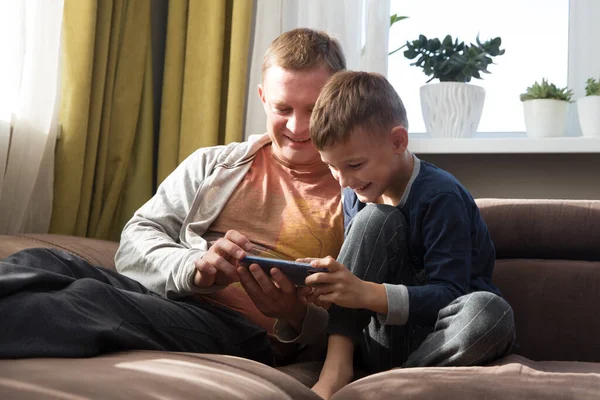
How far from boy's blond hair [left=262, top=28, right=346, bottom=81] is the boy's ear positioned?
0.86 feet

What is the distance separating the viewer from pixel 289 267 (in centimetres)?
139

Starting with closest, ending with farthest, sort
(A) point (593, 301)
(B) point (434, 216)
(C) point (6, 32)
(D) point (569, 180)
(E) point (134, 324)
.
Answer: (E) point (134, 324), (B) point (434, 216), (A) point (593, 301), (C) point (6, 32), (D) point (569, 180)

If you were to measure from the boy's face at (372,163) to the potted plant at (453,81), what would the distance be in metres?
1.03

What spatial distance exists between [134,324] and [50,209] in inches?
43.6

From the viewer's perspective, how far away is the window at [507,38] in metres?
2.78

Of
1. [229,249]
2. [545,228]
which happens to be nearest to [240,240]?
[229,249]

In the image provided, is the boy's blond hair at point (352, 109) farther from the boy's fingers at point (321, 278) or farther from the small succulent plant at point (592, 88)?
the small succulent plant at point (592, 88)

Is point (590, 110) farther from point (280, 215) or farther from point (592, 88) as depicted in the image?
point (280, 215)

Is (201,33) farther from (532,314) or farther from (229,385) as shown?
(229,385)

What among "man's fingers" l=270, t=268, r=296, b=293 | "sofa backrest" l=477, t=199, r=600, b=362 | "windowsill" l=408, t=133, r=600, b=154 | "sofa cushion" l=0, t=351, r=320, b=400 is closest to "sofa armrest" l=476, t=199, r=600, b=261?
"sofa backrest" l=477, t=199, r=600, b=362

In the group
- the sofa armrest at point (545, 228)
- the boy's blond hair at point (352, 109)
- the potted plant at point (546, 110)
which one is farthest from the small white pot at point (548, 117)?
the boy's blond hair at point (352, 109)

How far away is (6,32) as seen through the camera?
2.20m

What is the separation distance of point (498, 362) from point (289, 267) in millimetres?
381

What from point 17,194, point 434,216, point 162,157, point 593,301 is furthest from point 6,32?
point 593,301
